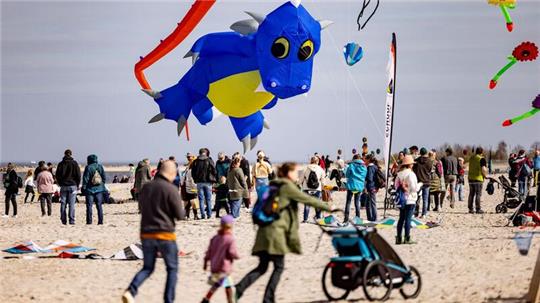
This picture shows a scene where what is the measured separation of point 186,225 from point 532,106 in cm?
1112

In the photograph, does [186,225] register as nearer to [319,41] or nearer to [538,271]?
[319,41]

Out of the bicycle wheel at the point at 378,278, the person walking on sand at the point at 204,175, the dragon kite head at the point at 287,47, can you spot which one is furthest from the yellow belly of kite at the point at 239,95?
the bicycle wheel at the point at 378,278

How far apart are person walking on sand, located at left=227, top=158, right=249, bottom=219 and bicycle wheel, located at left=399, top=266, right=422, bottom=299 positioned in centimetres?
991

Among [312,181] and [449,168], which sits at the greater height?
[449,168]

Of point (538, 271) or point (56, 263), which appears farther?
point (56, 263)

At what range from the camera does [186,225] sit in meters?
19.9

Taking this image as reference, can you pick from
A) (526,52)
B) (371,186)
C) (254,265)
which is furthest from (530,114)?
(254,265)

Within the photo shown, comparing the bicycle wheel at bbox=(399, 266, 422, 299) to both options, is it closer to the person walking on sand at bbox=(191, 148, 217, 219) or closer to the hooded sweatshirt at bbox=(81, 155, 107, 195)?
the hooded sweatshirt at bbox=(81, 155, 107, 195)

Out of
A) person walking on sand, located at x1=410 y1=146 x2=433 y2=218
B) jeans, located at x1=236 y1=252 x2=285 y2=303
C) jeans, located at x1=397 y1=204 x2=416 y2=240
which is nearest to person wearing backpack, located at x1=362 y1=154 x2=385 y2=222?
person walking on sand, located at x1=410 y1=146 x2=433 y2=218

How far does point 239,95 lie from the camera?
22.5 meters

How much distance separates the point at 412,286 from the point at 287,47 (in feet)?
33.9

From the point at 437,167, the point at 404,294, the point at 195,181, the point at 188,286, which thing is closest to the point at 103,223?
the point at 195,181

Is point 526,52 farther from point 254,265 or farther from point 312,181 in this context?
point 254,265

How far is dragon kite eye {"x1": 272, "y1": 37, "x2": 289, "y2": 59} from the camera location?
2048 centimetres
